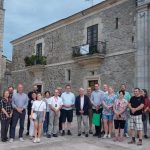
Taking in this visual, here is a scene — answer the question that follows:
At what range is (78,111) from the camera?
9.08 metres

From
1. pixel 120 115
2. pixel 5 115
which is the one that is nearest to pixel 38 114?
pixel 5 115

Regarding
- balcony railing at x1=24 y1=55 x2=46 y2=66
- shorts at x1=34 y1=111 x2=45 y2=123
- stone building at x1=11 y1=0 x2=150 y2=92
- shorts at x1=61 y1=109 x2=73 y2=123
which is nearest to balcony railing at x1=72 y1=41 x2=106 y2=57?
stone building at x1=11 y1=0 x2=150 y2=92

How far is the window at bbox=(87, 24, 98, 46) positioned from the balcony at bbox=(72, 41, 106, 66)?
0.40 meters

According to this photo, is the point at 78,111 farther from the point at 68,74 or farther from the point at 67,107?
the point at 68,74

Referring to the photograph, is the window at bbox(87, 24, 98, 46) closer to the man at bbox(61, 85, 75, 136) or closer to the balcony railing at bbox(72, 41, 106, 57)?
the balcony railing at bbox(72, 41, 106, 57)

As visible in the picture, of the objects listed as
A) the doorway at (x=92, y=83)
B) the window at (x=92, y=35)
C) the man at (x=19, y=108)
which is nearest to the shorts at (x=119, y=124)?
the man at (x=19, y=108)

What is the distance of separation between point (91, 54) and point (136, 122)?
949 centimetres

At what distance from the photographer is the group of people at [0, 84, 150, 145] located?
787 cm

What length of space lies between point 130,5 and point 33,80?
11770 mm

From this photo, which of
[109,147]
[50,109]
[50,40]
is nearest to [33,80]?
[50,40]

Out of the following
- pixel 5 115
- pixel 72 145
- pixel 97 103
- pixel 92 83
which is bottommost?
pixel 72 145

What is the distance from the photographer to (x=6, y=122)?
794 centimetres

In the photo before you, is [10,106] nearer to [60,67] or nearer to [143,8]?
[143,8]

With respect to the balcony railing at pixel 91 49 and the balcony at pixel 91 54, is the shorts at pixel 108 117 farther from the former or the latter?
the balcony railing at pixel 91 49
